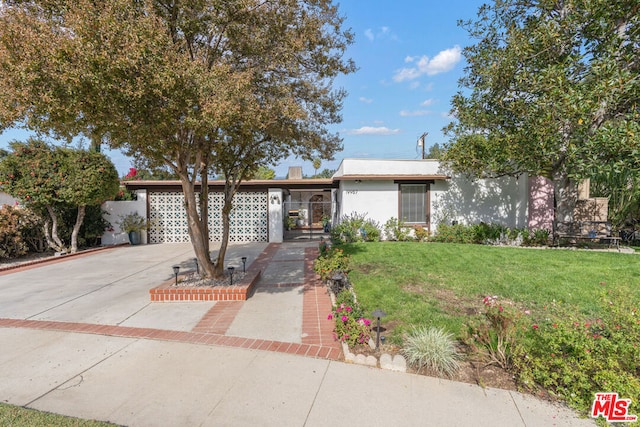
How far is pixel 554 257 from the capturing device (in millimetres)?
8602

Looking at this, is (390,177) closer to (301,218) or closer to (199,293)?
(199,293)

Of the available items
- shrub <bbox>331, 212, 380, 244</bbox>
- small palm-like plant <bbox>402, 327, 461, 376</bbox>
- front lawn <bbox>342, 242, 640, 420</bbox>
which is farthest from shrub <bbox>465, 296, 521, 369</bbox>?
shrub <bbox>331, 212, 380, 244</bbox>

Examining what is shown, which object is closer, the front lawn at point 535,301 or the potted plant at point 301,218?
the front lawn at point 535,301

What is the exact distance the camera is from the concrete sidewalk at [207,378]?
2.69m

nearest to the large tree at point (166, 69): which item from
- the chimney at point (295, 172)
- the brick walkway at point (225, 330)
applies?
the brick walkway at point (225, 330)

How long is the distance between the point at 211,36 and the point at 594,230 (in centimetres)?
1384

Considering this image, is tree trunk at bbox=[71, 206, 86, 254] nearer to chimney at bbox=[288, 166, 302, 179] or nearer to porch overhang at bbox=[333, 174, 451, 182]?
porch overhang at bbox=[333, 174, 451, 182]

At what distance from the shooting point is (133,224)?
44.2ft

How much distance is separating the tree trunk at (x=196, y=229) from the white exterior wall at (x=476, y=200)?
9.73 metres

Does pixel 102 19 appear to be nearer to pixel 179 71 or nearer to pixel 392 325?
pixel 179 71

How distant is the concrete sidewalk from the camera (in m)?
2.69

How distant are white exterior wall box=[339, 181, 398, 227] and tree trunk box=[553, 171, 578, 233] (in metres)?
5.78

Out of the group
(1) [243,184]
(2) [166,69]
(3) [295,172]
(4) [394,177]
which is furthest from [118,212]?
(2) [166,69]

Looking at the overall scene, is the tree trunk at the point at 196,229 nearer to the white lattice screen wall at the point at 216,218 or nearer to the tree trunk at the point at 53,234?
the tree trunk at the point at 53,234
